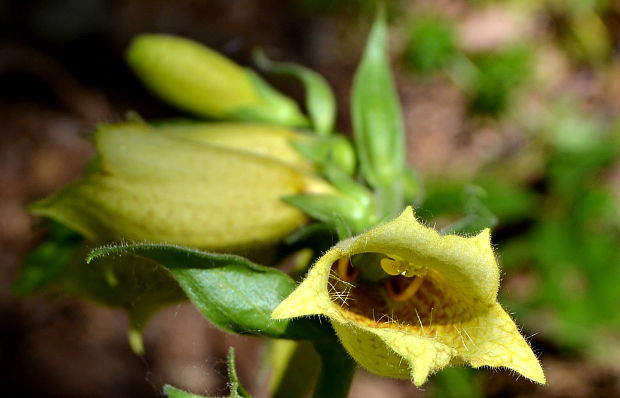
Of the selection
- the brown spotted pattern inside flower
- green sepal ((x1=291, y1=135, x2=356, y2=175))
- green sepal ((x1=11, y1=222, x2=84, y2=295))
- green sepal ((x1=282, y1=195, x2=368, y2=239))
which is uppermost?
green sepal ((x1=291, y1=135, x2=356, y2=175))

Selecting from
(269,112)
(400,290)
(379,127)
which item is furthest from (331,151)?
(400,290)

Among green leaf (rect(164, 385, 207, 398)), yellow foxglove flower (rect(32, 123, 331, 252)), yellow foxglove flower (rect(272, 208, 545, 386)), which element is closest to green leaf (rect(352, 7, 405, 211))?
yellow foxglove flower (rect(32, 123, 331, 252))

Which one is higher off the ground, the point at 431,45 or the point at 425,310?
the point at 431,45

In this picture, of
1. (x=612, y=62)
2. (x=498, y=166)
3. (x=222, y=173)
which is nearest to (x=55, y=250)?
(x=222, y=173)

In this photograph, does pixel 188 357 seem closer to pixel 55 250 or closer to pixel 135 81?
pixel 135 81

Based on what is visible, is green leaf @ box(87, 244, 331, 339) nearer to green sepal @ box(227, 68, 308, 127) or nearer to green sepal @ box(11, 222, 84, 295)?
green sepal @ box(11, 222, 84, 295)

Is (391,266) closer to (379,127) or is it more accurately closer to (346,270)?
(346,270)
